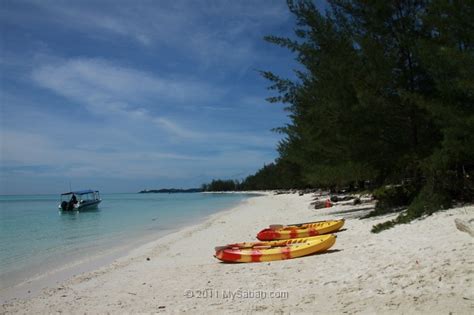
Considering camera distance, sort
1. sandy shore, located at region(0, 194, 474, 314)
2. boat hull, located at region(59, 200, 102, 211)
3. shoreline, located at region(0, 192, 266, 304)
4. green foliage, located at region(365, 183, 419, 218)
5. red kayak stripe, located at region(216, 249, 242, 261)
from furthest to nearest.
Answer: boat hull, located at region(59, 200, 102, 211), green foliage, located at region(365, 183, 419, 218), shoreline, located at region(0, 192, 266, 304), red kayak stripe, located at region(216, 249, 242, 261), sandy shore, located at region(0, 194, 474, 314)

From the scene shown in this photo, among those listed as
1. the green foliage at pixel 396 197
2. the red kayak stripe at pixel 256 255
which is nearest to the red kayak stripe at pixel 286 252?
the red kayak stripe at pixel 256 255

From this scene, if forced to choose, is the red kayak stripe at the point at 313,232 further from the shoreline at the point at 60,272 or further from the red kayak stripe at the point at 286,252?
the shoreline at the point at 60,272

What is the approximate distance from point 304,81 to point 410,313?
13.3 m

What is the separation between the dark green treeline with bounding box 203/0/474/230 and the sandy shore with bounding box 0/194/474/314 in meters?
2.19

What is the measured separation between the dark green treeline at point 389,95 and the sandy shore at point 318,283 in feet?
7.20

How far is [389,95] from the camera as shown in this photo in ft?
45.9

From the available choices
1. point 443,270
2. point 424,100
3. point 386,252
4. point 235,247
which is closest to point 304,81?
point 424,100

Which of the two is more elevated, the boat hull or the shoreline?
the boat hull

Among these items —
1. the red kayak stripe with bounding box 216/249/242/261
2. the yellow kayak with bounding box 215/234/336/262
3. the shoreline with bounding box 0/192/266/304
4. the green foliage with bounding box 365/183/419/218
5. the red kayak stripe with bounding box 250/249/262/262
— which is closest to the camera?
the yellow kayak with bounding box 215/234/336/262

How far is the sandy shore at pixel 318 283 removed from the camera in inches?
202

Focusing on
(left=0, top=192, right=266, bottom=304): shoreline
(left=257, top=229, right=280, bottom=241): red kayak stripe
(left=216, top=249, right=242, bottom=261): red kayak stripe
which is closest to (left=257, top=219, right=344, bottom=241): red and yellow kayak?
(left=257, top=229, right=280, bottom=241): red kayak stripe

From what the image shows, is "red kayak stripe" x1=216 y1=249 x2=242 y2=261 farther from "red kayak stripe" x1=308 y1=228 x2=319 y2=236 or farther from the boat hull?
the boat hull

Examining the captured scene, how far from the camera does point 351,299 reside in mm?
5387

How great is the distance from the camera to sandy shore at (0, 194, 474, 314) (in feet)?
16.9
